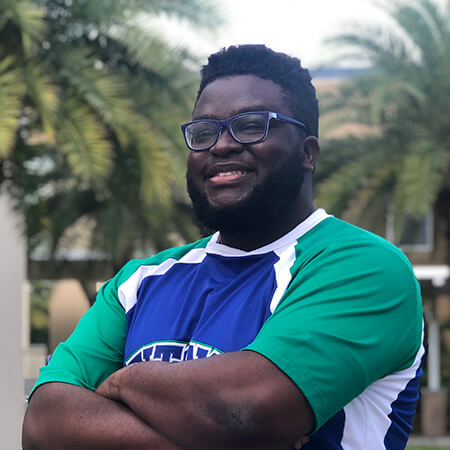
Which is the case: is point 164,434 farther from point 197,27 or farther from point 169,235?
point 169,235

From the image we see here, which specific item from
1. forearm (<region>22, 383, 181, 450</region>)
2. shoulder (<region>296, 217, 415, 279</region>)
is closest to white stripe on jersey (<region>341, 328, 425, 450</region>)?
shoulder (<region>296, 217, 415, 279</region>)

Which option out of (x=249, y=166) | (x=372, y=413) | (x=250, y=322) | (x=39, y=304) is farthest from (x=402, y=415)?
(x=39, y=304)

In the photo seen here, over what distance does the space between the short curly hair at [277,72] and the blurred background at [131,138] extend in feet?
15.2

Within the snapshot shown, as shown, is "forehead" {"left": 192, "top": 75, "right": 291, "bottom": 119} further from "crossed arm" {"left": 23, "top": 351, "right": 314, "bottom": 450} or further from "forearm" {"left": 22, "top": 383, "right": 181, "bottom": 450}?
"forearm" {"left": 22, "top": 383, "right": 181, "bottom": 450}

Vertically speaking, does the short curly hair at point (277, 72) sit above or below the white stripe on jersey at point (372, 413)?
above

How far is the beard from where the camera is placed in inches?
85.7

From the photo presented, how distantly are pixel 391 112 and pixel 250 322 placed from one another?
12.5 metres

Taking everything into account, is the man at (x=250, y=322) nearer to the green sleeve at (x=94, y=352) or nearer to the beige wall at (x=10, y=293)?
the green sleeve at (x=94, y=352)

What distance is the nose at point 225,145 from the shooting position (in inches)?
85.7

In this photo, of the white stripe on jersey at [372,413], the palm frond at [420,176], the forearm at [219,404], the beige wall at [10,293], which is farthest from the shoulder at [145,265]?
the palm frond at [420,176]

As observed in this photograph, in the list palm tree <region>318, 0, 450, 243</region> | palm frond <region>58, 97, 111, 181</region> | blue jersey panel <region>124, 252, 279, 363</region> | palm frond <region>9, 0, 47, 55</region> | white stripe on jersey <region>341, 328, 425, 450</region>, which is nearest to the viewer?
white stripe on jersey <region>341, 328, 425, 450</region>

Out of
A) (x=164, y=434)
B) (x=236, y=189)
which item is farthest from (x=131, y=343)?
(x=236, y=189)

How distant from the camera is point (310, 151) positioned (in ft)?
7.50

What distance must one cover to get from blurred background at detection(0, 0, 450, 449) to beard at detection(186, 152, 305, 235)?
466 cm
